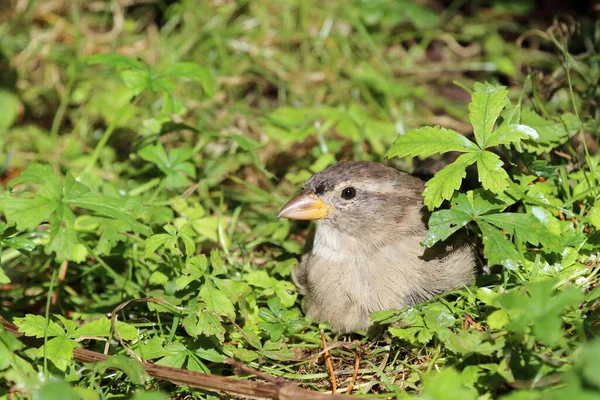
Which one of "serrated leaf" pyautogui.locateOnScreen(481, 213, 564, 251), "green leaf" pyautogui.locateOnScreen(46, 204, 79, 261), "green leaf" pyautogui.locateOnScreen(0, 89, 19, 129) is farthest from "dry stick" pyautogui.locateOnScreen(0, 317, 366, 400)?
"green leaf" pyautogui.locateOnScreen(0, 89, 19, 129)

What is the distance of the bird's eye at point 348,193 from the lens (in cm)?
386

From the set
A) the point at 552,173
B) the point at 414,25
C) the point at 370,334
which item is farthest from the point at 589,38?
the point at 370,334

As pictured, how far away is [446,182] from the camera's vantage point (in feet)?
10.9

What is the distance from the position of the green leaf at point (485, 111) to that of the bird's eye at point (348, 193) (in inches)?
30.3

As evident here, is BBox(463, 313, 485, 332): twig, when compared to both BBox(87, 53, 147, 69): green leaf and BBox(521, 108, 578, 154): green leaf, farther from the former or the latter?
BBox(87, 53, 147, 69): green leaf

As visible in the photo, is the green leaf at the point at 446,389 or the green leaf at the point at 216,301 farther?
the green leaf at the point at 216,301

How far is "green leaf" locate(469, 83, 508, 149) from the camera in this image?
3402 millimetres

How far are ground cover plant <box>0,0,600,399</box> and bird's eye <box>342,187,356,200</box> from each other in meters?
0.52

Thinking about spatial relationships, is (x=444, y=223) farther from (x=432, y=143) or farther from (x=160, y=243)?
(x=160, y=243)

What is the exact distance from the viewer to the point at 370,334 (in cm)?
364

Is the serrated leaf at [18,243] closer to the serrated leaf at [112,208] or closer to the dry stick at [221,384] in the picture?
the serrated leaf at [112,208]

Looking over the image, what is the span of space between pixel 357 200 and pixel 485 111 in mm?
851

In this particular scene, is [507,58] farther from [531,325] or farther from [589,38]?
[531,325]

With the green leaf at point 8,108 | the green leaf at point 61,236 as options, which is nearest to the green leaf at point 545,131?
the green leaf at point 61,236
